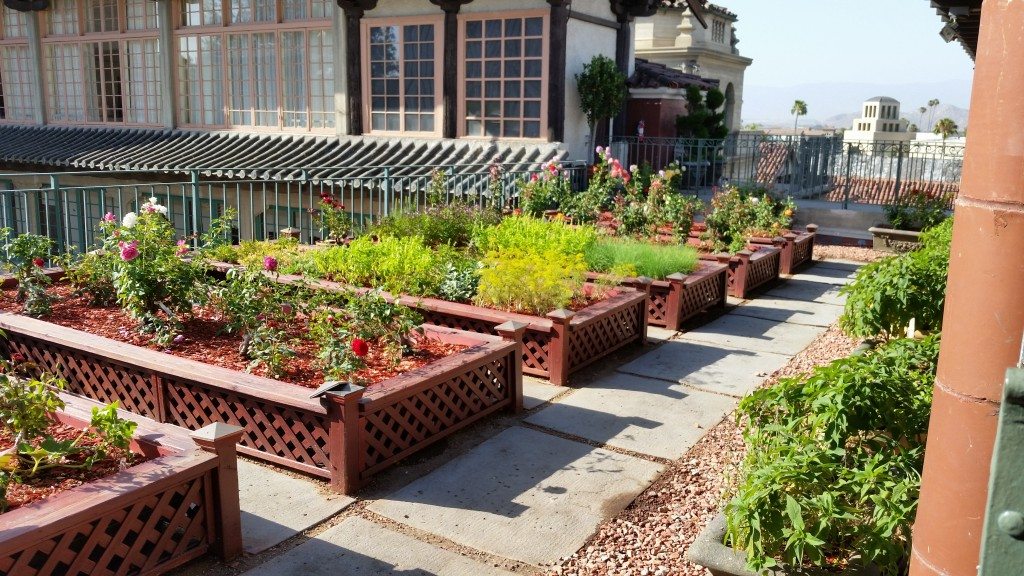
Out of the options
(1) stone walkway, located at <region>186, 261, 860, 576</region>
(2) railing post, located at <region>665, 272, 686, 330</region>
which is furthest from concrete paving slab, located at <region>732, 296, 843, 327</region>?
(1) stone walkway, located at <region>186, 261, 860, 576</region>

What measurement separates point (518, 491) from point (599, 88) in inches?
426

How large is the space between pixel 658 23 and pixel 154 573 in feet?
94.5

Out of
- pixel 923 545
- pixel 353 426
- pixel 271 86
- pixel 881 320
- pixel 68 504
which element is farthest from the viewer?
pixel 271 86

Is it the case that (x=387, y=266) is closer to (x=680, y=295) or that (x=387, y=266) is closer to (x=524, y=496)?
(x=680, y=295)

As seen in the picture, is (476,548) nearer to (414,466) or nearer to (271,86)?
(414,466)

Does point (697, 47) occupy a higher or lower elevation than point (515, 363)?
higher

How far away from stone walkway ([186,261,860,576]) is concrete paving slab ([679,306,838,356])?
2.41 ft

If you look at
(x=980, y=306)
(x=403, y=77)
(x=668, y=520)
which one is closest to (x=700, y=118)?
(x=403, y=77)

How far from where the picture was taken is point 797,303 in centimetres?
948

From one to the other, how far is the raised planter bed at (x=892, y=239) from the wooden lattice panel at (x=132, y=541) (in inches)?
441

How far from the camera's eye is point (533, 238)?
841cm

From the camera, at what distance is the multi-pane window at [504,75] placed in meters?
14.1

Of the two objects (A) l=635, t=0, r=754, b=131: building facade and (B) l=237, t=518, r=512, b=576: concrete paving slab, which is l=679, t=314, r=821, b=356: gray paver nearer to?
(B) l=237, t=518, r=512, b=576: concrete paving slab

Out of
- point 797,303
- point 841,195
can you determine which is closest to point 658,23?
point 841,195
